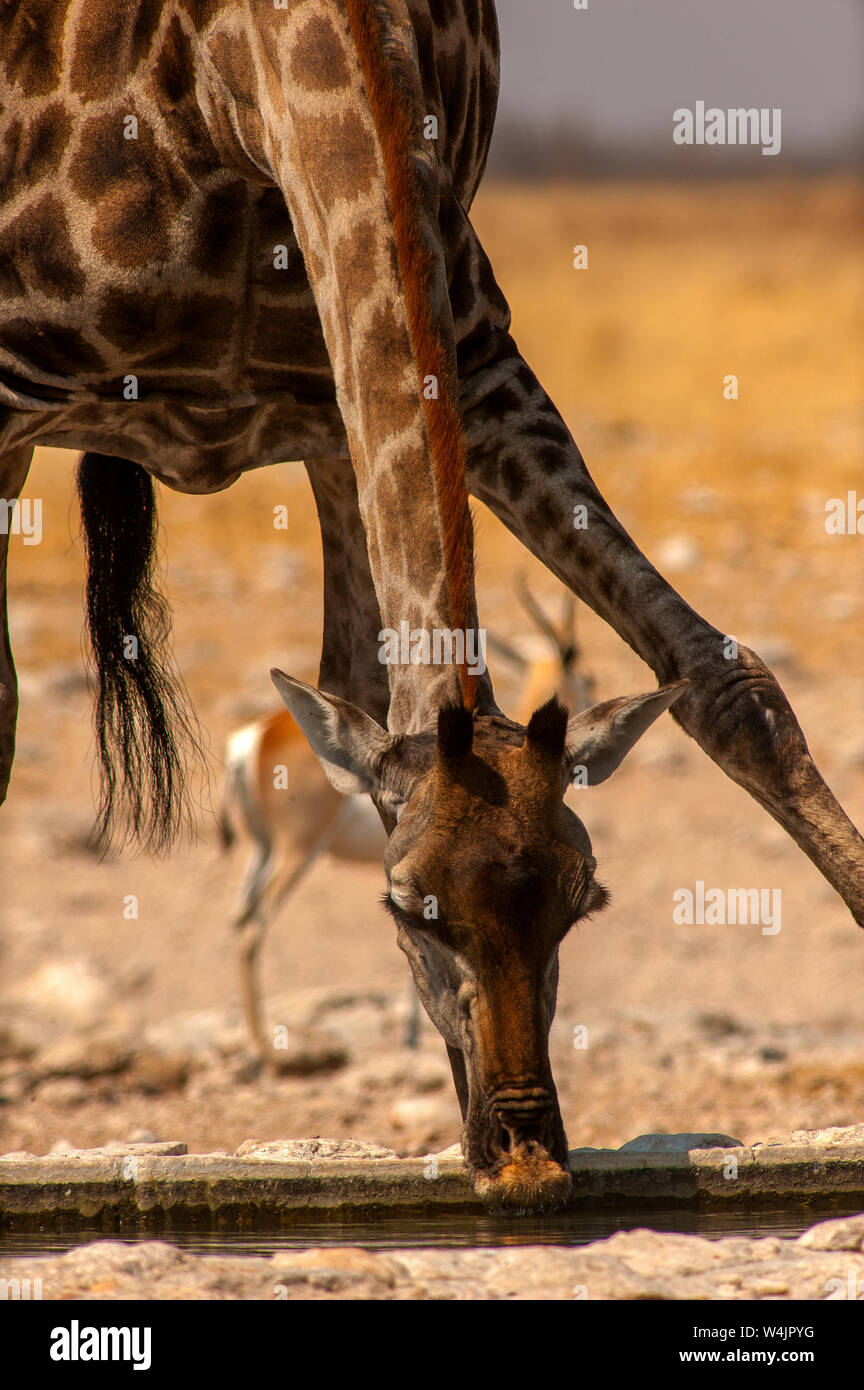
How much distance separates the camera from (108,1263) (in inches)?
116

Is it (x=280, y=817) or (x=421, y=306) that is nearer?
(x=421, y=306)

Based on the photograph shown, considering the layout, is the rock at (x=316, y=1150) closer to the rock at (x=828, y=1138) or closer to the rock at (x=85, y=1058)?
the rock at (x=828, y=1138)

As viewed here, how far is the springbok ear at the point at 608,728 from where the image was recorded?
10.4ft

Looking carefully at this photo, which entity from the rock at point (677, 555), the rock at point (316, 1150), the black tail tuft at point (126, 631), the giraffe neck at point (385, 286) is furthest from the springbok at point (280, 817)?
the rock at point (677, 555)

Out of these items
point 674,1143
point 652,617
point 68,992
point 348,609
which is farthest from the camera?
point 68,992

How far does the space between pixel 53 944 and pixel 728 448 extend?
9.81 meters

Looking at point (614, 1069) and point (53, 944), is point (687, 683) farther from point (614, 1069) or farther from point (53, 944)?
point (53, 944)

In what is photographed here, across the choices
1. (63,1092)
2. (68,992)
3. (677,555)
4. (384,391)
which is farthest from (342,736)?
(677,555)

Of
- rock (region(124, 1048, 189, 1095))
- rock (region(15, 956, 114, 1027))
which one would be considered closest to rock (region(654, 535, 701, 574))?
rock (region(15, 956, 114, 1027))

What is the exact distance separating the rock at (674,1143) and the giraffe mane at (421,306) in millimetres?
1192

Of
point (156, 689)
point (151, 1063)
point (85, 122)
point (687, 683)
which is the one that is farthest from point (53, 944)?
point (687, 683)

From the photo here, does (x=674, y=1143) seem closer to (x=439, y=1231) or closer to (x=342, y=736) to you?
(x=439, y=1231)

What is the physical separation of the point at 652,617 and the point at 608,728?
0.58 metres

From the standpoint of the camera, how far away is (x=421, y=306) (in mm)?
3400
